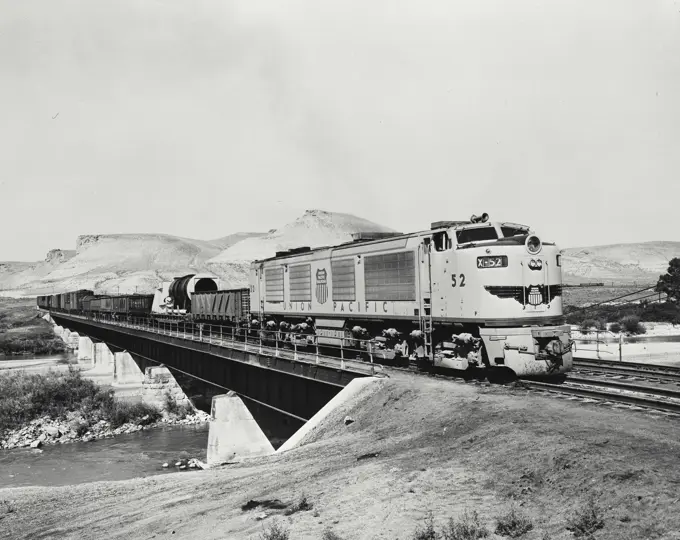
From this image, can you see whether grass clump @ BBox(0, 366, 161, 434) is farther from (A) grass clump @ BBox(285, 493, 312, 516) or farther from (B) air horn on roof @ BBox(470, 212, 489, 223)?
(A) grass clump @ BBox(285, 493, 312, 516)

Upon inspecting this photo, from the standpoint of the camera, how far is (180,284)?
48.2 meters

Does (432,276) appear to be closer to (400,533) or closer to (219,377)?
(400,533)

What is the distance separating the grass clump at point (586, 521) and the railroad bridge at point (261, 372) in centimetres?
1064

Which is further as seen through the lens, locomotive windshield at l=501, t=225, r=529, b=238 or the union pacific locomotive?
locomotive windshield at l=501, t=225, r=529, b=238

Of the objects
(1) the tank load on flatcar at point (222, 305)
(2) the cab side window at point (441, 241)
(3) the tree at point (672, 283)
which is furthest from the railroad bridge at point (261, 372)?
(3) the tree at point (672, 283)

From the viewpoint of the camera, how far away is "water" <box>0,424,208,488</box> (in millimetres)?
28281

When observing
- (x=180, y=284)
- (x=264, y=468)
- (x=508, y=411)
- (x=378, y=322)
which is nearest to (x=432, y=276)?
Result: (x=378, y=322)

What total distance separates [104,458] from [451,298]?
22.6 meters

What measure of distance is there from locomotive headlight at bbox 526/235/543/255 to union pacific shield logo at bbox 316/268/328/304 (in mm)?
9997

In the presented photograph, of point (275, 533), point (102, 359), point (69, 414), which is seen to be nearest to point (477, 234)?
point (275, 533)

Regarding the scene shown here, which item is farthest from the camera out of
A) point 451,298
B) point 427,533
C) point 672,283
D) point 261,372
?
point 672,283

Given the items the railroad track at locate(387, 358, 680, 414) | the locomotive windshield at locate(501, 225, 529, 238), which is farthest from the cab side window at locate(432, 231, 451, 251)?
the railroad track at locate(387, 358, 680, 414)

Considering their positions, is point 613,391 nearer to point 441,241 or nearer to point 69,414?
point 441,241

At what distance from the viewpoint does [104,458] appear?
105ft
